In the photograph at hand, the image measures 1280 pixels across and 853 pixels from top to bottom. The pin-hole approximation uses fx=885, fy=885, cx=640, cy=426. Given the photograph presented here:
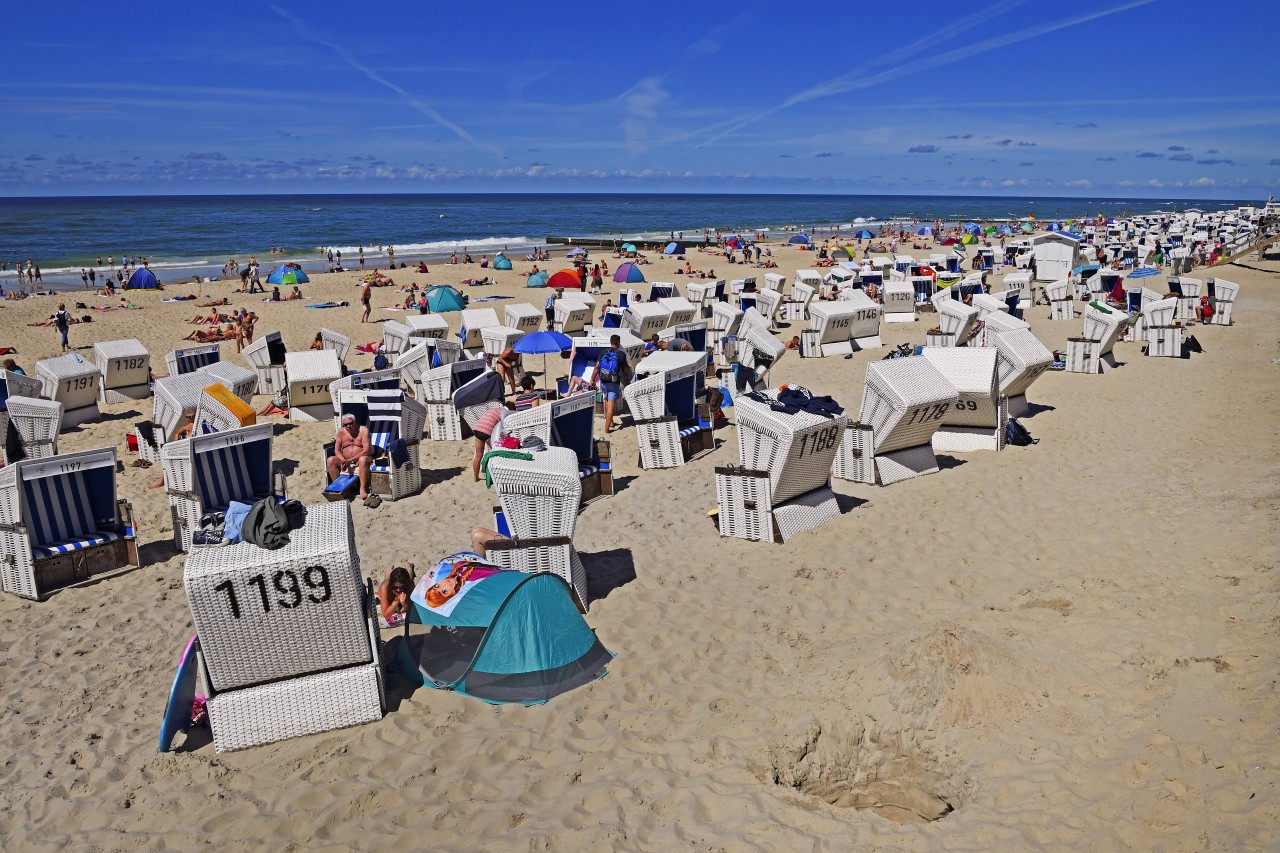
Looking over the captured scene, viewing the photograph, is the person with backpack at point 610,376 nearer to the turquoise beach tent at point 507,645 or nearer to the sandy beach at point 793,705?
the sandy beach at point 793,705

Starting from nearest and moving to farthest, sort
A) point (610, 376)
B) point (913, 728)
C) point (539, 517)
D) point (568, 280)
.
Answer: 1. point (913, 728)
2. point (539, 517)
3. point (610, 376)
4. point (568, 280)

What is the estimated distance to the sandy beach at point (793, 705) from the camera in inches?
187

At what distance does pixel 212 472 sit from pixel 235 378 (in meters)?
4.55

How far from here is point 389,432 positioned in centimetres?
1148

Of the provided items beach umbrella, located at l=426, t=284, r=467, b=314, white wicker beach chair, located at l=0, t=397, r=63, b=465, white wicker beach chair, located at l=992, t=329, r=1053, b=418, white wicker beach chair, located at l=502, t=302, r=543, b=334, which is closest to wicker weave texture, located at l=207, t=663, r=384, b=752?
white wicker beach chair, located at l=0, t=397, r=63, b=465

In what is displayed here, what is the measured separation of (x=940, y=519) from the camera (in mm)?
9367

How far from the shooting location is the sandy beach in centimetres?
474

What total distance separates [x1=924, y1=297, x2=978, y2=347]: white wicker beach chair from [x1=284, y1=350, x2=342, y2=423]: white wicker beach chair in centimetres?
1200

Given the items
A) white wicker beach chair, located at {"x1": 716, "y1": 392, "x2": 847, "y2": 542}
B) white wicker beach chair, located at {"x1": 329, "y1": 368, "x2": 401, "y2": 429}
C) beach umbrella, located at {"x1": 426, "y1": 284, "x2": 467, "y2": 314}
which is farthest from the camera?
beach umbrella, located at {"x1": 426, "y1": 284, "x2": 467, "y2": 314}

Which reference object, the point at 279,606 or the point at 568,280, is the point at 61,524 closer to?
the point at 279,606

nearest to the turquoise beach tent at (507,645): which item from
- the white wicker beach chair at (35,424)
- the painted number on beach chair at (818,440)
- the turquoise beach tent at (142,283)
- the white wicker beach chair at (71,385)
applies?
the painted number on beach chair at (818,440)

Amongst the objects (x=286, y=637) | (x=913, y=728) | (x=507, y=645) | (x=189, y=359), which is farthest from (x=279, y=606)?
(x=189, y=359)

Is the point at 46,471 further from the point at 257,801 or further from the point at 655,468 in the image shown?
the point at 655,468

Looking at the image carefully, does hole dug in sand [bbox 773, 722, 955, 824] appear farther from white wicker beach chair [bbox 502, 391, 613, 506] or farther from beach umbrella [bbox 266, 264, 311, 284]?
beach umbrella [bbox 266, 264, 311, 284]
